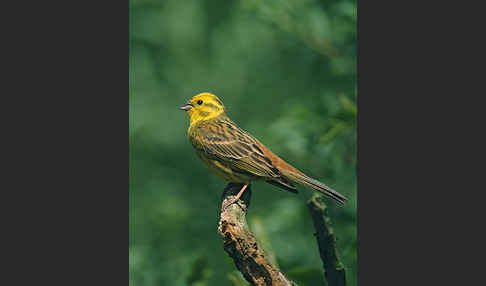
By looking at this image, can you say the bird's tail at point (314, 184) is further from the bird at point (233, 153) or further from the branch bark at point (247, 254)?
the branch bark at point (247, 254)

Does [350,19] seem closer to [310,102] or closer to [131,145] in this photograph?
[310,102]

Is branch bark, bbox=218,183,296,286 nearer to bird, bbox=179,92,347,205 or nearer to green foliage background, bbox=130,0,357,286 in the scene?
green foliage background, bbox=130,0,357,286

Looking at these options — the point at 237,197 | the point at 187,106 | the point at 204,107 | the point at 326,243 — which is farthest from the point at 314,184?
the point at 187,106

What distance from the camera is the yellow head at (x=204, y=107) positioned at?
693 centimetres

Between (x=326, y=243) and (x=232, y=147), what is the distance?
123cm

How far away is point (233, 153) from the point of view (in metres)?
6.84

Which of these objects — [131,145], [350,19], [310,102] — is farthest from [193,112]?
[350,19]

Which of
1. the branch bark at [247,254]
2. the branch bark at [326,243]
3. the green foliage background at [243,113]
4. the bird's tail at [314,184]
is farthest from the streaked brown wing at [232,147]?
the branch bark at [247,254]

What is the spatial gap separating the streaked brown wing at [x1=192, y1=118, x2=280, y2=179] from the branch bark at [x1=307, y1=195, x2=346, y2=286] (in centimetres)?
58

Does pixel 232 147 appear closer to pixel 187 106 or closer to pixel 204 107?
pixel 204 107

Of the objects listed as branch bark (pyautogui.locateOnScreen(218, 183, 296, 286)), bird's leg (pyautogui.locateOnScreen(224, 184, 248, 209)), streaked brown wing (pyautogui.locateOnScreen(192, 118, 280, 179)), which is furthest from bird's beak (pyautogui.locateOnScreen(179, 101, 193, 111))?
branch bark (pyautogui.locateOnScreen(218, 183, 296, 286))

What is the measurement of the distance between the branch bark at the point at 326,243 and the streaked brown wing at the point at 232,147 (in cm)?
58

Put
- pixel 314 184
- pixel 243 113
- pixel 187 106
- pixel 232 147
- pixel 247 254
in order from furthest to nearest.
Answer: pixel 243 113 → pixel 187 106 → pixel 232 147 → pixel 314 184 → pixel 247 254

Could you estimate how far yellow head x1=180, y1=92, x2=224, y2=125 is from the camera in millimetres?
6934
